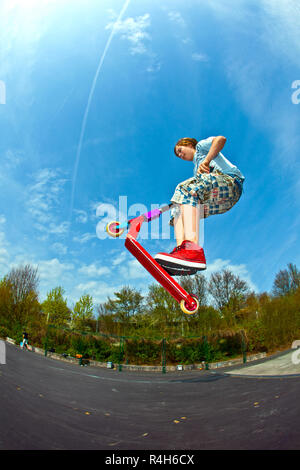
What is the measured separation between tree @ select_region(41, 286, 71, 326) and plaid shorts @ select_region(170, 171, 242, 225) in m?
15.7

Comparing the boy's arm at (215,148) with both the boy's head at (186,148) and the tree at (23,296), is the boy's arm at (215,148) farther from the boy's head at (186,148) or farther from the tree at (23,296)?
the tree at (23,296)

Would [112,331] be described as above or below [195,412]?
above

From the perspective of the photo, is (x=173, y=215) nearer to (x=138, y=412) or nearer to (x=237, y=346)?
(x=138, y=412)

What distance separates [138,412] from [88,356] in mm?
8092

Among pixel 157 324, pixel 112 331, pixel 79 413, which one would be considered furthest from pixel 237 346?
pixel 79 413

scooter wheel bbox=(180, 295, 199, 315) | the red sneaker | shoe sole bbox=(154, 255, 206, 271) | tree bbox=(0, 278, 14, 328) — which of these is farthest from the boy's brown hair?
tree bbox=(0, 278, 14, 328)

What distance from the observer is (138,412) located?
7.86 ft

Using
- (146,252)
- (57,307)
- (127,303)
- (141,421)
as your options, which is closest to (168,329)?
(127,303)

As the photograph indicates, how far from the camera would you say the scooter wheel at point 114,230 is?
5.69ft

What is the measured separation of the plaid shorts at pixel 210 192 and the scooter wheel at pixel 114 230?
1.54 ft

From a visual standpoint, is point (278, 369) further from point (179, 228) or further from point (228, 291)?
point (228, 291)

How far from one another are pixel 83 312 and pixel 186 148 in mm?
16488

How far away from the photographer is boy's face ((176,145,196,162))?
184 centimetres

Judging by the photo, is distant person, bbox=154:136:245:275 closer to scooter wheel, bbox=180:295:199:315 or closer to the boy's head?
the boy's head
